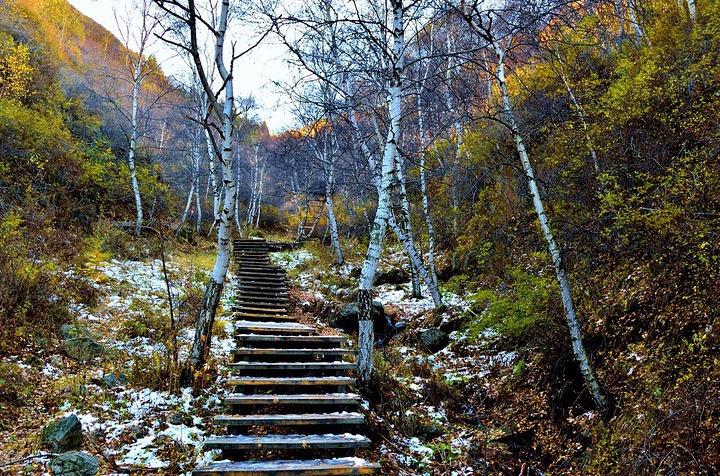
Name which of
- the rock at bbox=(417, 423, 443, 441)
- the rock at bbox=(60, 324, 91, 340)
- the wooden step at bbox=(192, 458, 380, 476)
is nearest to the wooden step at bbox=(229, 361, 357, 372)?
the rock at bbox=(417, 423, 443, 441)

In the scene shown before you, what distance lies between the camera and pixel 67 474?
3.12 meters

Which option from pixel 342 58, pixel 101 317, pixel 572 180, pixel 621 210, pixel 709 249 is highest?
pixel 342 58

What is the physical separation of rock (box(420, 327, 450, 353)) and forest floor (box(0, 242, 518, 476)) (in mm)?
185

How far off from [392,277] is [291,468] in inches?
420

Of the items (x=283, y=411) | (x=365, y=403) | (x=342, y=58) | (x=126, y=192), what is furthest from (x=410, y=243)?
(x=126, y=192)

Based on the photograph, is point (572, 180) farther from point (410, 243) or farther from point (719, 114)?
point (410, 243)

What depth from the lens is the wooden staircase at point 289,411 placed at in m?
3.57

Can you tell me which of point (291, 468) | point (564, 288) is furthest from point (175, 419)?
point (564, 288)

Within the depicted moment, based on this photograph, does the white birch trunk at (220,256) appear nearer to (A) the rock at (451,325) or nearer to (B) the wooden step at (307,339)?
(B) the wooden step at (307,339)

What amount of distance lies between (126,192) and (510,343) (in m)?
16.2

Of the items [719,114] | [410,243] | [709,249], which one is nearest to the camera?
[709,249]

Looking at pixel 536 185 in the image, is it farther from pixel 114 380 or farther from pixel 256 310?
pixel 256 310

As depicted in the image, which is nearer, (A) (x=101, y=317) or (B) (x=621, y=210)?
(B) (x=621, y=210)

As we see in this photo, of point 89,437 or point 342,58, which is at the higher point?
point 342,58
